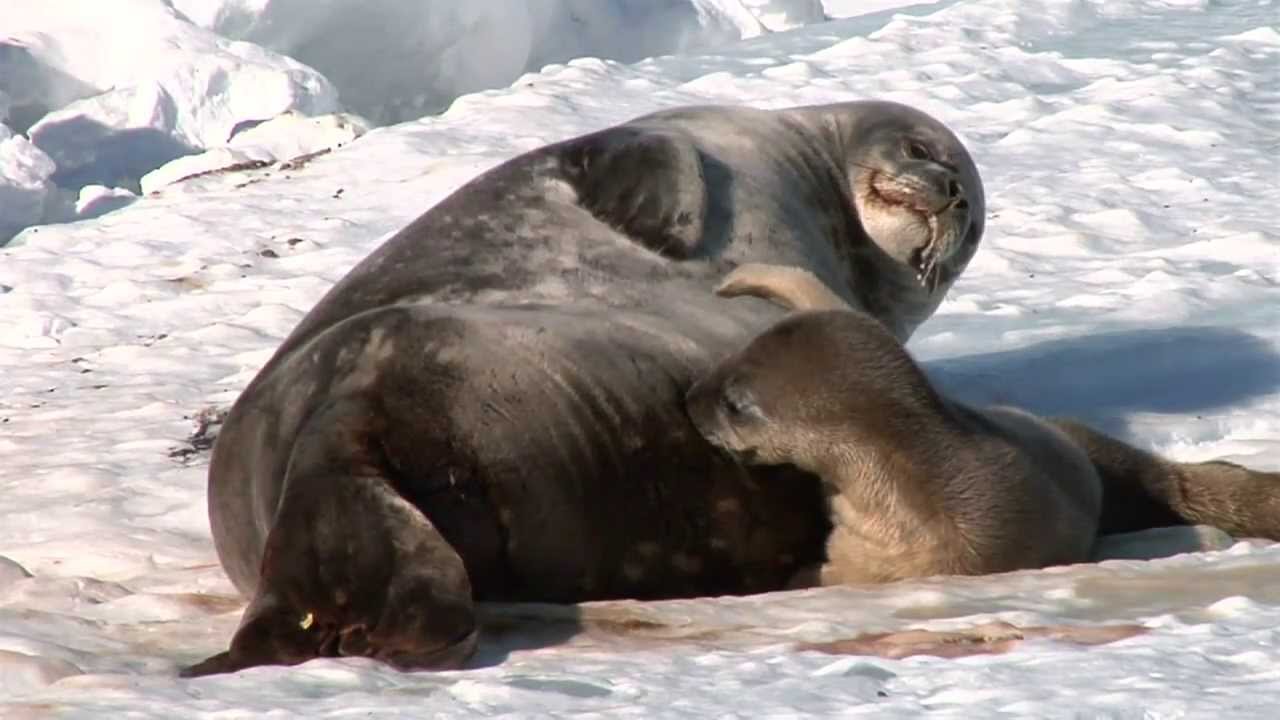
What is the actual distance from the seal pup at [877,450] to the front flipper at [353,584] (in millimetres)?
675

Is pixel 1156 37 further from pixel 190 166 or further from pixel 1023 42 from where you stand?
pixel 190 166

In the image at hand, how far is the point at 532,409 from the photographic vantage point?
3471 millimetres

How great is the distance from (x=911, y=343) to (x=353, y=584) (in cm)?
318

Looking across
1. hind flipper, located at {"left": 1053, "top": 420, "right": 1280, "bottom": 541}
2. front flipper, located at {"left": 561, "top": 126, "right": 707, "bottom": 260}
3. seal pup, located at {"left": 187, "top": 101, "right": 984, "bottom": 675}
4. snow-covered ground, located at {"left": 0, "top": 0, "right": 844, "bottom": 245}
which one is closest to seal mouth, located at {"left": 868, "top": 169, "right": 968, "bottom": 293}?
seal pup, located at {"left": 187, "top": 101, "right": 984, "bottom": 675}

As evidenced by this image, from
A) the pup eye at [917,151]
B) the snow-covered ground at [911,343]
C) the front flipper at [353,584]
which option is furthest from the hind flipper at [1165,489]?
the front flipper at [353,584]

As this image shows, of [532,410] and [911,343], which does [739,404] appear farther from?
[911,343]

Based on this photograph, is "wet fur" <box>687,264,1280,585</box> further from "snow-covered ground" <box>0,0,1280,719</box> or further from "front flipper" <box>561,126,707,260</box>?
"front flipper" <box>561,126,707,260</box>

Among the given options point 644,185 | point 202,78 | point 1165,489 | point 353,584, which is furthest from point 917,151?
point 202,78

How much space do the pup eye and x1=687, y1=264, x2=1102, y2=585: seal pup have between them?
59.4 inches

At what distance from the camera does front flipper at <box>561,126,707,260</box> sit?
4.42 metres

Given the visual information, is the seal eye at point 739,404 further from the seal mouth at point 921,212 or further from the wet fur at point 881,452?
the seal mouth at point 921,212

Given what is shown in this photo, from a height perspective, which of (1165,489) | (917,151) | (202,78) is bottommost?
(202,78)

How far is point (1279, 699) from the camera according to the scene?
7.91ft

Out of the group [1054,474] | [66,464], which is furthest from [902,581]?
[66,464]
